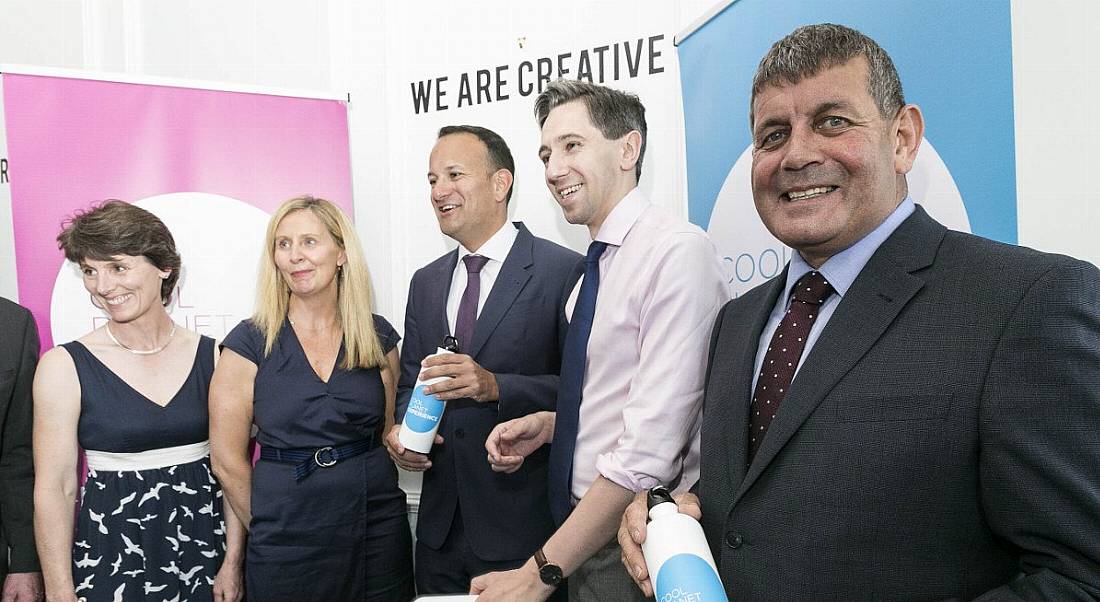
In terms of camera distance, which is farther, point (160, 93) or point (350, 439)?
point (160, 93)

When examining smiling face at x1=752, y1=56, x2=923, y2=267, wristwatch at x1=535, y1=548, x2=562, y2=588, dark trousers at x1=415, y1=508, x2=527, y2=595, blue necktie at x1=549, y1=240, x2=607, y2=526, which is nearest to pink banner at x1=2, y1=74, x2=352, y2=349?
dark trousers at x1=415, y1=508, x2=527, y2=595

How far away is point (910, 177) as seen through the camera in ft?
4.44

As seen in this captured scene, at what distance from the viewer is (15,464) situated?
86.5 inches

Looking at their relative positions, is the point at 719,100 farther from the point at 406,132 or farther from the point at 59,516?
the point at 59,516

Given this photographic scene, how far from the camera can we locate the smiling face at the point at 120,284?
7.38 ft

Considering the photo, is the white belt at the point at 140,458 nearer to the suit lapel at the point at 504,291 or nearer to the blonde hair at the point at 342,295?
the blonde hair at the point at 342,295

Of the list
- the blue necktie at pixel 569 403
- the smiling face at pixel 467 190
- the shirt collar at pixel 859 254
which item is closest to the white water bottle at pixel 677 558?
the shirt collar at pixel 859 254

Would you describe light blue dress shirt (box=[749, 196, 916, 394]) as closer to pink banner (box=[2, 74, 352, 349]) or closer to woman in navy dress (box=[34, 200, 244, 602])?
woman in navy dress (box=[34, 200, 244, 602])

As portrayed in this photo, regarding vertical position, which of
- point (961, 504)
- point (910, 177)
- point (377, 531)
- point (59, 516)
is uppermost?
point (910, 177)

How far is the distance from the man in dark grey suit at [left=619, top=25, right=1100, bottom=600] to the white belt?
1621mm

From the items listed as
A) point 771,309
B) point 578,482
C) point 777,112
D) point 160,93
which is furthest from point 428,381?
point 160,93

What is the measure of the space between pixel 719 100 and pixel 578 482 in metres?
1.06

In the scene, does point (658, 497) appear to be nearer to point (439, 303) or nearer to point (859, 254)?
point (859, 254)

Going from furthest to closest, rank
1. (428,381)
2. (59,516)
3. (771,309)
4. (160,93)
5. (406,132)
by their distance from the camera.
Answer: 1. (406,132)
2. (160,93)
3. (59,516)
4. (428,381)
5. (771,309)
